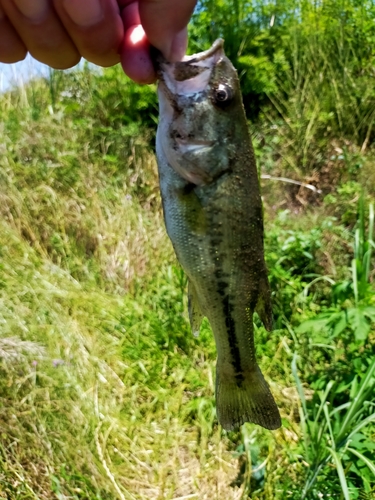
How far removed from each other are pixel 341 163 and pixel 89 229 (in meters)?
2.93

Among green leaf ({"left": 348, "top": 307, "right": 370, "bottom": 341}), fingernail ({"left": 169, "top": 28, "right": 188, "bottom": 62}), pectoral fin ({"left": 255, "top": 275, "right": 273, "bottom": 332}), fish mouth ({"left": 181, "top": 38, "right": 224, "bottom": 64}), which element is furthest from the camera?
green leaf ({"left": 348, "top": 307, "right": 370, "bottom": 341})

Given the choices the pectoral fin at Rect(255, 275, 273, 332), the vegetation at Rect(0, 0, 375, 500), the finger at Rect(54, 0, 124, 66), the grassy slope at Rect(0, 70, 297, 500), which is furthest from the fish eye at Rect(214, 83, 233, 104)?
the grassy slope at Rect(0, 70, 297, 500)

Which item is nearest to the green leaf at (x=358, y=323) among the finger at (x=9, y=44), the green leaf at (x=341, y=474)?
the green leaf at (x=341, y=474)

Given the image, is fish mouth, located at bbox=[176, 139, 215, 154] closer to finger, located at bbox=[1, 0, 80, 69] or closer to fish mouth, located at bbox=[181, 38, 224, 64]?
fish mouth, located at bbox=[181, 38, 224, 64]

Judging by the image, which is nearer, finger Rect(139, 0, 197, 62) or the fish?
finger Rect(139, 0, 197, 62)

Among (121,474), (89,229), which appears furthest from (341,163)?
(121,474)

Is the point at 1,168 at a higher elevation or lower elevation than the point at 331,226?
higher

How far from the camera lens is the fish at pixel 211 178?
4.77 feet

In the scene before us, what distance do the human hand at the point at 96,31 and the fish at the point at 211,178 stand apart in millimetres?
81

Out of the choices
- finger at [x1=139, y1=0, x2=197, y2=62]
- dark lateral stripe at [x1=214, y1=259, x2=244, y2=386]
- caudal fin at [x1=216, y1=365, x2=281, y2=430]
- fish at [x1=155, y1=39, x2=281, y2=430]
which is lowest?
caudal fin at [x1=216, y1=365, x2=281, y2=430]

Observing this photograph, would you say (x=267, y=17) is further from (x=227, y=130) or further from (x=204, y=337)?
(x=227, y=130)

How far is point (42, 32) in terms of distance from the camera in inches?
52.5

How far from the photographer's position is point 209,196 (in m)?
1.47

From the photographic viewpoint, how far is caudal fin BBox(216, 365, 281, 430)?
5.29 feet
